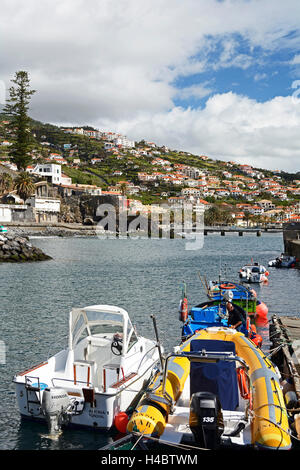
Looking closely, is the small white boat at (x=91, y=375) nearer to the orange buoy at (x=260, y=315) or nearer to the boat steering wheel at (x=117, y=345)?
the boat steering wheel at (x=117, y=345)

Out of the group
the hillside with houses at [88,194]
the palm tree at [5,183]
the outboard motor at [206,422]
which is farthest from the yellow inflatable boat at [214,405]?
the palm tree at [5,183]

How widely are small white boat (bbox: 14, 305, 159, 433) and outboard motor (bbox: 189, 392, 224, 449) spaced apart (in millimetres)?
2203

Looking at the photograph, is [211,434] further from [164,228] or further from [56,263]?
[164,228]

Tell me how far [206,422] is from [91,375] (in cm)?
346

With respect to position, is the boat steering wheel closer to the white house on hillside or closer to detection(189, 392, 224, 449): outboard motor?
detection(189, 392, 224, 449): outboard motor

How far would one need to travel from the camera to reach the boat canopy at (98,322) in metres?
9.94

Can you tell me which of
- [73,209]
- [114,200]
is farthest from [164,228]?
[73,209]

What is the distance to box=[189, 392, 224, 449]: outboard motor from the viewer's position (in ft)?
21.2

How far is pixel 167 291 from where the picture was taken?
27.5m

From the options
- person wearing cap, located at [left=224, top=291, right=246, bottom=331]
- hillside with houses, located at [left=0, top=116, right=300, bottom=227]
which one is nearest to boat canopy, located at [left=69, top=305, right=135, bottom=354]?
person wearing cap, located at [left=224, top=291, right=246, bottom=331]

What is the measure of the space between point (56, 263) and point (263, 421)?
36672 millimetres

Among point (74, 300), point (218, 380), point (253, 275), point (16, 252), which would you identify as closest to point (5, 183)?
point (16, 252)

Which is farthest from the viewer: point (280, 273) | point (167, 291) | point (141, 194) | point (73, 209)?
point (141, 194)
